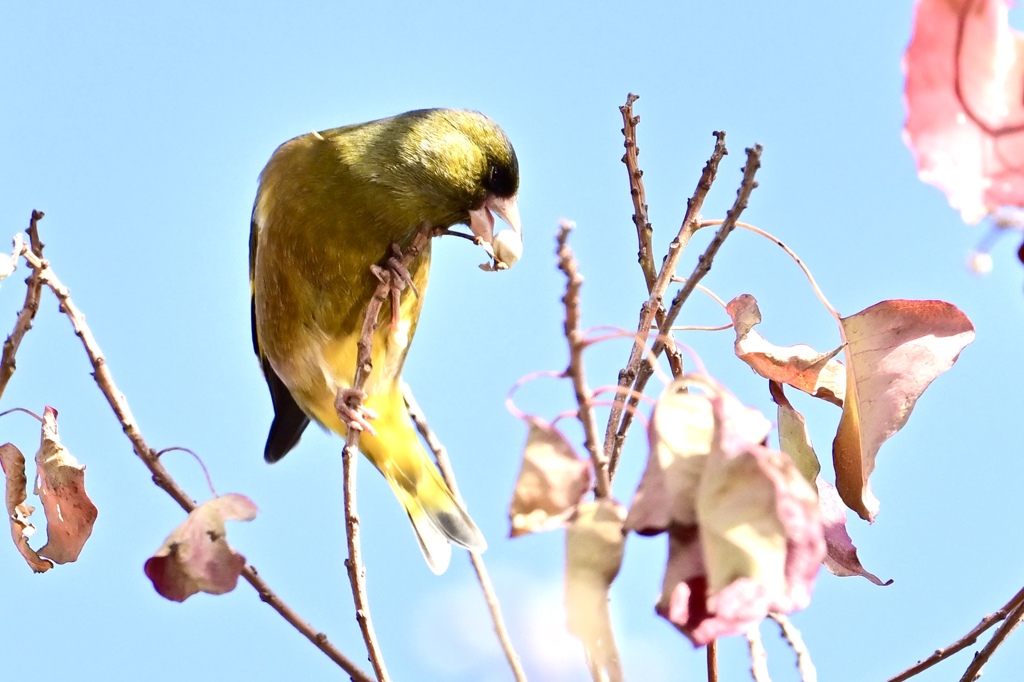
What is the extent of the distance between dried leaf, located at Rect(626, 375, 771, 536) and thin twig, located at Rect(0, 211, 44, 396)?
3.76 ft

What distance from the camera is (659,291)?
166 cm

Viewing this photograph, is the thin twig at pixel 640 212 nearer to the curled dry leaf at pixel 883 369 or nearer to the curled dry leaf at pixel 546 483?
the curled dry leaf at pixel 883 369

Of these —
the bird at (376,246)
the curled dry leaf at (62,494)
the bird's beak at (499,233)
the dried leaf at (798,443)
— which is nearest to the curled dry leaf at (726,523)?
the dried leaf at (798,443)

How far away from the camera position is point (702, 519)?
98 cm

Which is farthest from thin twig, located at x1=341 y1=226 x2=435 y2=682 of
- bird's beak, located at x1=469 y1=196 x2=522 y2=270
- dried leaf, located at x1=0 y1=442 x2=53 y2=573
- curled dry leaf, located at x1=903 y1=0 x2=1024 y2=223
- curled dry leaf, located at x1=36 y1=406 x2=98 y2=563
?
curled dry leaf, located at x1=903 y1=0 x2=1024 y2=223

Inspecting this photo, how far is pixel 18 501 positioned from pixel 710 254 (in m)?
1.25

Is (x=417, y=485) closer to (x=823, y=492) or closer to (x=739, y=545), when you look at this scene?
(x=823, y=492)

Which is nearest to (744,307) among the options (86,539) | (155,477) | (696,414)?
(696,414)

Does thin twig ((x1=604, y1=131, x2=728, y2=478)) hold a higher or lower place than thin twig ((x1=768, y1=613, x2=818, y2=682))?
higher

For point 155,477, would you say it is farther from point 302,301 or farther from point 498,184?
point 498,184

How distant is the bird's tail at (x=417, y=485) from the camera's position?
2.87 meters

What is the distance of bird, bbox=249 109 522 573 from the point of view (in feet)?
9.69

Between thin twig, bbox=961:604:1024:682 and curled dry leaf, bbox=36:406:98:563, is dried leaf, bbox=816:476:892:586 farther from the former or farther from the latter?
curled dry leaf, bbox=36:406:98:563

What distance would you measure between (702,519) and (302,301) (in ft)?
7.23
